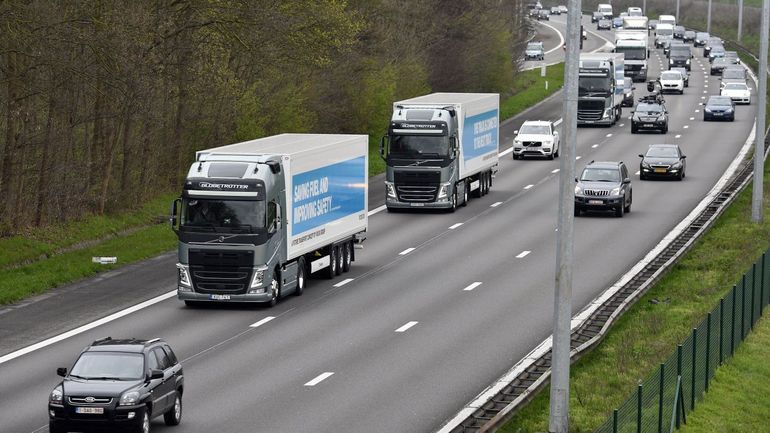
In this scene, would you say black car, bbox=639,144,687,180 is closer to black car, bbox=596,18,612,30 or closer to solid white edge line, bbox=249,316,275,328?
solid white edge line, bbox=249,316,275,328

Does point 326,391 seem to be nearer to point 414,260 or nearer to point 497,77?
point 414,260

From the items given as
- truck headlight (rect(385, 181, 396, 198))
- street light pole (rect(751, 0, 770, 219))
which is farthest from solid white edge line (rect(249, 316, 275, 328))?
street light pole (rect(751, 0, 770, 219))

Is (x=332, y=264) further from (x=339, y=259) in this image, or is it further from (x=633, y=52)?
(x=633, y=52)

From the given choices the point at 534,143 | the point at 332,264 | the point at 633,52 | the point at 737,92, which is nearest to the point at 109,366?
the point at 332,264

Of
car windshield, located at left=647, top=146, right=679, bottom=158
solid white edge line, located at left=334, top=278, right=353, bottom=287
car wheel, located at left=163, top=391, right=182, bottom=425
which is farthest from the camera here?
car windshield, located at left=647, top=146, right=679, bottom=158

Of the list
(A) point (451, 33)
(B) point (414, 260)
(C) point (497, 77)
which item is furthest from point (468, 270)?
(C) point (497, 77)

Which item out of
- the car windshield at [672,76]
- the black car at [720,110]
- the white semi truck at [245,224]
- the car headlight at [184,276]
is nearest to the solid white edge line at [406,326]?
the white semi truck at [245,224]

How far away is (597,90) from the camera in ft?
271

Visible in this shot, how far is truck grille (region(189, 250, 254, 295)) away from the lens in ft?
115

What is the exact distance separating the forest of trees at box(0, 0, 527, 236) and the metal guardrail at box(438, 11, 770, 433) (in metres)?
14.7

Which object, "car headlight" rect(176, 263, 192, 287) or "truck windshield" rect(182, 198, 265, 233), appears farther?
"car headlight" rect(176, 263, 192, 287)

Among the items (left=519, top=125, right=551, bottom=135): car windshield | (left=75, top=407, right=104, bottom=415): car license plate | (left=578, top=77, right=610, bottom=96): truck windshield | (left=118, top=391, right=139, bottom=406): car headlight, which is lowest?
(left=519, top=125, right=551, bottom=135): car windshield

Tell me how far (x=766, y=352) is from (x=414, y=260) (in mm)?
14208

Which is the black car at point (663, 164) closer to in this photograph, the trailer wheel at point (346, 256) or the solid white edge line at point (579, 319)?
the solid white edge line at point (579, 319)
